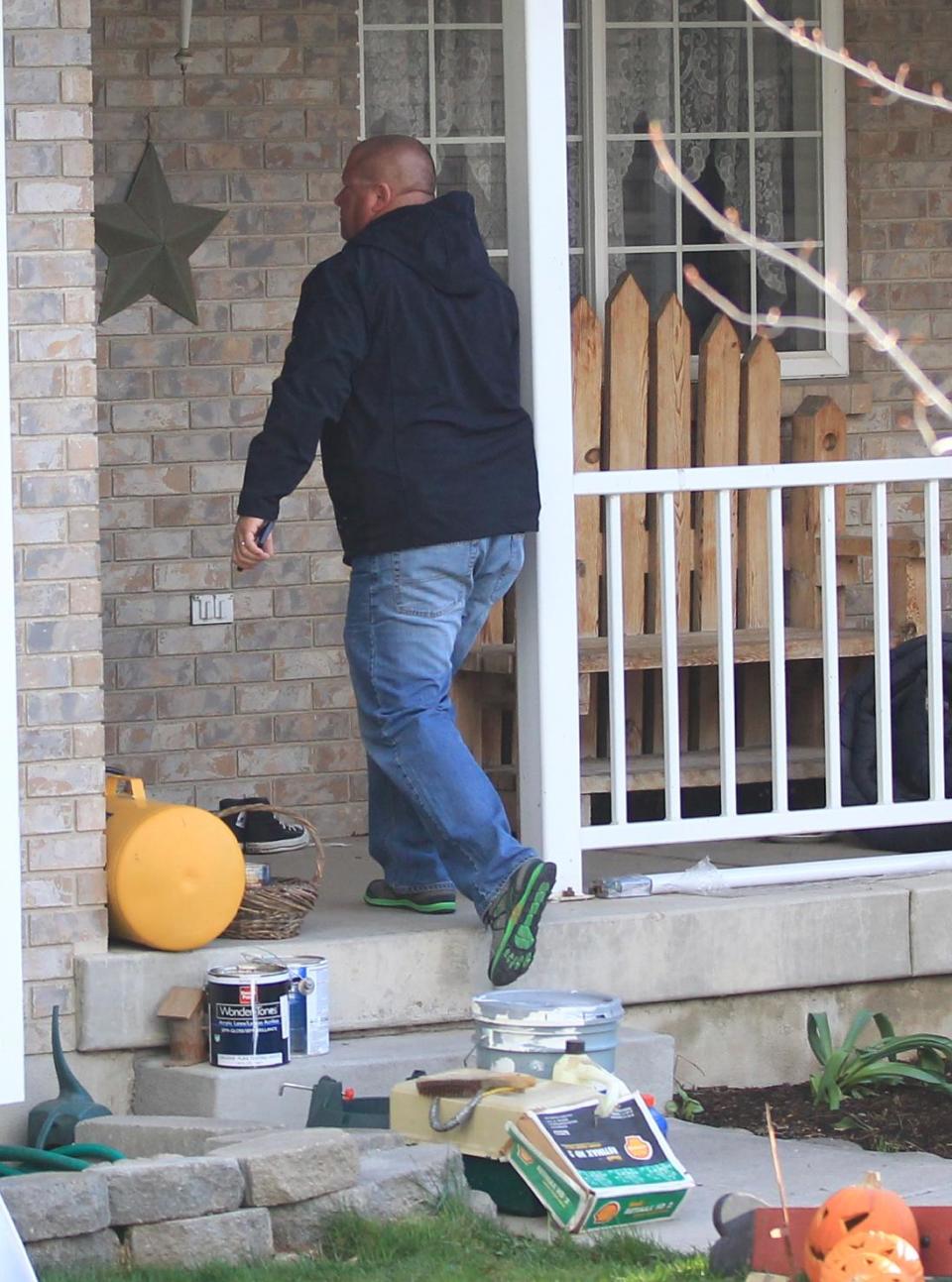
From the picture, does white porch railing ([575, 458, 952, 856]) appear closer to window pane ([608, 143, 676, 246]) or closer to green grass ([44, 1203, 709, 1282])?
green grass ([44, 1203, 709, 1282])

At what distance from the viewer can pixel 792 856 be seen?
255 inches

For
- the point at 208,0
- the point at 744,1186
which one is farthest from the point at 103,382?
the point at 744,1186

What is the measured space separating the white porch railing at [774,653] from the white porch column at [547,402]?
0.10 m

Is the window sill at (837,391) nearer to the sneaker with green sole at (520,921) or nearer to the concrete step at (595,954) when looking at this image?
the concrete step at (595,954)

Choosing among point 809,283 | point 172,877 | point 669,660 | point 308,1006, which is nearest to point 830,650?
point 669,660

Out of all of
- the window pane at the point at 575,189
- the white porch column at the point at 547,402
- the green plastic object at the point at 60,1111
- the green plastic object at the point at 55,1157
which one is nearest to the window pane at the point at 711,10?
the window pane at the point at 575,189

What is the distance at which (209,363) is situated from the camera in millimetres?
7152

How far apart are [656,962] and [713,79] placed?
3402 millimetres

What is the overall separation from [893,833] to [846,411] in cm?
183

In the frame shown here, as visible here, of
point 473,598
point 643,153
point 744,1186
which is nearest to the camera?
point 744,1186

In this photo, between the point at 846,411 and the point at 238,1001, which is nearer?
the point at 238,1001

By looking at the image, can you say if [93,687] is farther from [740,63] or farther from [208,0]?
[740,63]

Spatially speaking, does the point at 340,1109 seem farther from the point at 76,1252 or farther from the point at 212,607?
the point at 212,607

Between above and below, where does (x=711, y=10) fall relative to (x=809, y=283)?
above
